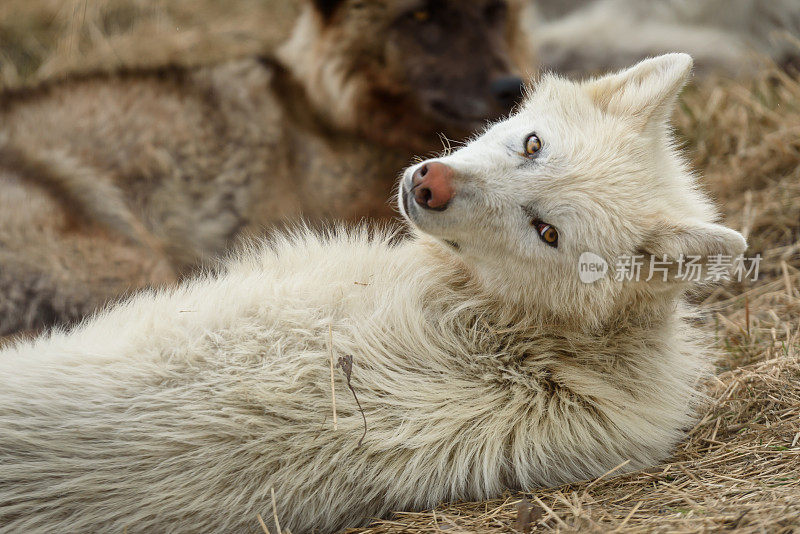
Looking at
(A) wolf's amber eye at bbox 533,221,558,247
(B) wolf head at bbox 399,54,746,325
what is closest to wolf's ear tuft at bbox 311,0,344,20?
(B) wolf head at bbox 399,54,746,325

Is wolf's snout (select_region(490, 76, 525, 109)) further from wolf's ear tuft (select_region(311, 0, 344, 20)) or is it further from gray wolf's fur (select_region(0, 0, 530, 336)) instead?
wolf's ear tuft (select_region(311, 0, 344, 20))

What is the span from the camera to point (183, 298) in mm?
3012

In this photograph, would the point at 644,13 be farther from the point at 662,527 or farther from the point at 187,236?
the point at 662,527

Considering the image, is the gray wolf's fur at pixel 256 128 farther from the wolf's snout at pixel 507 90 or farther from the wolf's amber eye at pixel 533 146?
the wolf's amber eye at pixel 533 146

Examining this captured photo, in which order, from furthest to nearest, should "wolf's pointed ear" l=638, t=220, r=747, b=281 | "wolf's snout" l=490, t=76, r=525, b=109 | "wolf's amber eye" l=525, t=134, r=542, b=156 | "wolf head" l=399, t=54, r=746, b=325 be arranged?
"wolf's snout" l=490, t=76, r=525, b=109, "wolf's amber eye" l=525, t=134, r=542, b=156, "wolf head" l=399, t=54, r=746, b=325, "wolf's pointed ear" l=638, t=220, r=747, b=281

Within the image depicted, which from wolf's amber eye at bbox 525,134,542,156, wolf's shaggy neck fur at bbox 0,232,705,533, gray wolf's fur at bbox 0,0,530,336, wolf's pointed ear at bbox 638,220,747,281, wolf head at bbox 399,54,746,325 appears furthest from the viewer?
gray wolf's fur at bbox 0,0,530,336

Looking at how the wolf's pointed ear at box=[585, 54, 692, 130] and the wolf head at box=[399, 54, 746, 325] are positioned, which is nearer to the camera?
the wolf head at box=[399, 54, 746, 325]

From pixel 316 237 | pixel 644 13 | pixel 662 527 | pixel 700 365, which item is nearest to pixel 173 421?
pixel 316 237

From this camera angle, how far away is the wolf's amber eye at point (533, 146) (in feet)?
9.63

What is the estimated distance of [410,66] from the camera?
505cm

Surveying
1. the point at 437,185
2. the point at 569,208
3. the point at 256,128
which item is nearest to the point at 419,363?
the point at 437,185

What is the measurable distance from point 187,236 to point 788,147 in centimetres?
387

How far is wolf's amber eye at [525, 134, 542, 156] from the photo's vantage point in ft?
9.63

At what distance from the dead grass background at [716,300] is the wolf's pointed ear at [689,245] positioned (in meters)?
0.71
